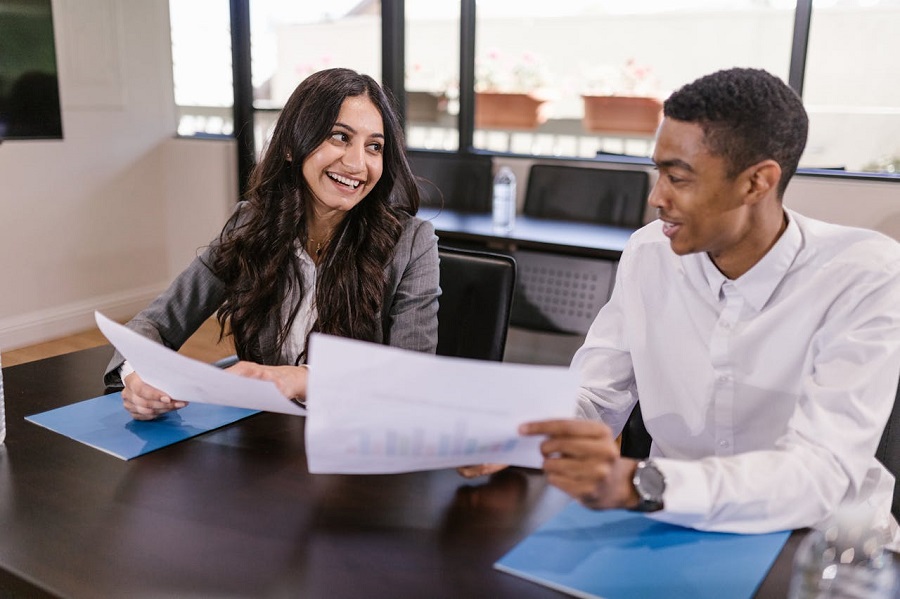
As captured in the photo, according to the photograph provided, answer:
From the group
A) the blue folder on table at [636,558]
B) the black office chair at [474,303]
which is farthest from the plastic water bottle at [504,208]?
the blue folder on table at [636,558]

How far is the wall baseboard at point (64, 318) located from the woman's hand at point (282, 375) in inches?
121

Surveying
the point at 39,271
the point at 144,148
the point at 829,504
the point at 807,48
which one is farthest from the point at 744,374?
the point at 144,148

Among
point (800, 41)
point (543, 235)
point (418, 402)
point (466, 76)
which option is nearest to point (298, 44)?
point (466, 76)

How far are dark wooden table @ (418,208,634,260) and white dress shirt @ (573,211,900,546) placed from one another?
1380mm

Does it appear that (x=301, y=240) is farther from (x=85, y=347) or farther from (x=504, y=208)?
(x=85, y=347)

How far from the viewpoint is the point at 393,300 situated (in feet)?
5.14

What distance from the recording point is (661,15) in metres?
4.08

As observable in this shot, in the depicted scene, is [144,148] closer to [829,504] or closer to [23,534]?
[23,534]

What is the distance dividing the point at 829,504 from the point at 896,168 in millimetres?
2844

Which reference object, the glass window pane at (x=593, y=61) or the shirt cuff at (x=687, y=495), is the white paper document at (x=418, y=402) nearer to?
the shirt cuff at (x=687, y=495)

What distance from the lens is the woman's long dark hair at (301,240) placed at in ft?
4.99

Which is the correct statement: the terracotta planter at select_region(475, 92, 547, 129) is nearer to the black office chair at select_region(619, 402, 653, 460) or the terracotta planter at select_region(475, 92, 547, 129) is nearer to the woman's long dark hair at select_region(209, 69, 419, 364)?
the woman's long dark hair at select_region(209, 69, 419, 364)

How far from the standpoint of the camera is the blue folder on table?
2.56ft

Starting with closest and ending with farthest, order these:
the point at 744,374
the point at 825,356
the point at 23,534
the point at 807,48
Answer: the point at 23,534, the point at 825,356, the point at 744,374, the point at 807,48
